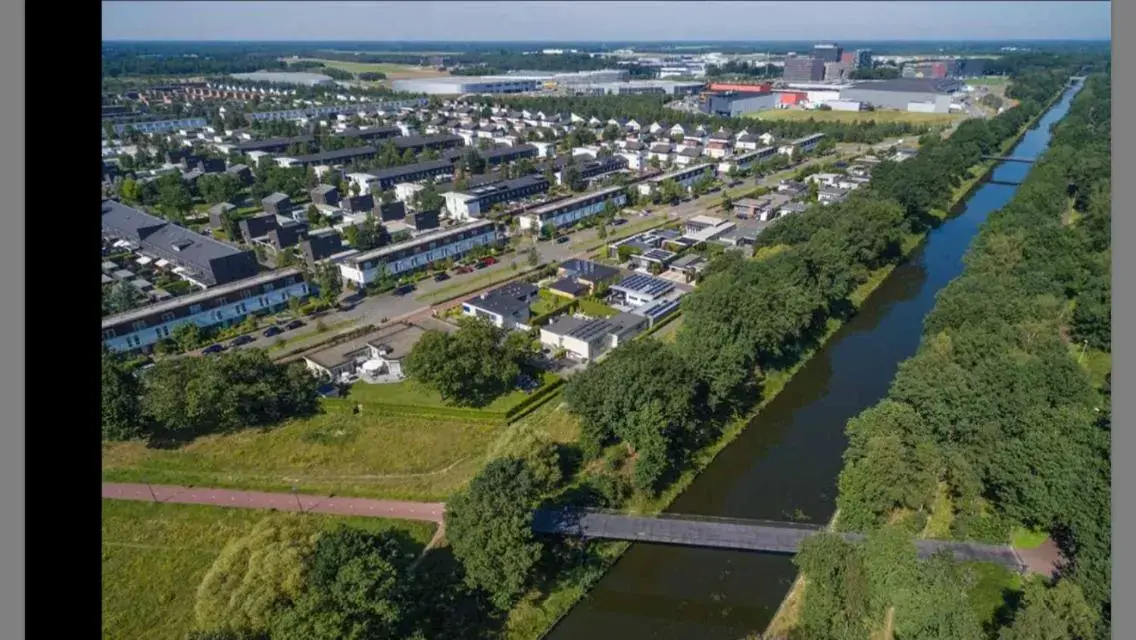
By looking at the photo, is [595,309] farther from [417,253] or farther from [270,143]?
[270,143]

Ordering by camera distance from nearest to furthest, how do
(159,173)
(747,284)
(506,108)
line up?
(747,284), (159,173), (506,108)

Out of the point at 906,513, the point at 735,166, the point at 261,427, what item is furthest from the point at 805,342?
Result: the point at 735,166

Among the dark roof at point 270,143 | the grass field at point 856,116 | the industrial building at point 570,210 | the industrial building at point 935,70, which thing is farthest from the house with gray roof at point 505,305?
the industrial building at point 935,70

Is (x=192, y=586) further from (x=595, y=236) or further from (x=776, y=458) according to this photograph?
(x=595, y=236)

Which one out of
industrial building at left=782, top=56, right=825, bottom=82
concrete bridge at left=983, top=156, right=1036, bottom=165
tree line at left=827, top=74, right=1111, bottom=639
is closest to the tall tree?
tree line at left=827, top=74, right=1111, bottom=639

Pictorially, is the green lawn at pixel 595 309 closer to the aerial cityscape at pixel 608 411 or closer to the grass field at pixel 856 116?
the aerial cityscape at pixel 608 411

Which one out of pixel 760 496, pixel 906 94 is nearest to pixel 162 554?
pixel 760 496
